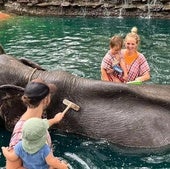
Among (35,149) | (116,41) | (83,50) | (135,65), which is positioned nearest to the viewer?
(35,149)

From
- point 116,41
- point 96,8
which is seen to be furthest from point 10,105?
point 96,8

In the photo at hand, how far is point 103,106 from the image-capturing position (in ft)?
18.2

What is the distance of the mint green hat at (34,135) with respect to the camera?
11.7 ft

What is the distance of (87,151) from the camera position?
5.61m

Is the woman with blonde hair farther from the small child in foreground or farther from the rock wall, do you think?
the rock wall

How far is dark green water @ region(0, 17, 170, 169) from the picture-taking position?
539cm

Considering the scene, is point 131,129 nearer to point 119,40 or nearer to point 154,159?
point 154,159

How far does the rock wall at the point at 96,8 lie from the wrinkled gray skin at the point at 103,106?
1275cm

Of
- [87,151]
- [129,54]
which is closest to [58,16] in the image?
[129,54]

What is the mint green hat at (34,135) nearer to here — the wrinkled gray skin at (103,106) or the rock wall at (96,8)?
the wrinkled gray skin at (103,106)

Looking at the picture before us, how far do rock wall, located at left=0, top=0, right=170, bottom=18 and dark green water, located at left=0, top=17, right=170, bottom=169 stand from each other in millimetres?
1130

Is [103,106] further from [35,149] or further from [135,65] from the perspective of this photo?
[35,149]

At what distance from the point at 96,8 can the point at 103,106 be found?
13995mm

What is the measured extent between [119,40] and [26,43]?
6.98 m
